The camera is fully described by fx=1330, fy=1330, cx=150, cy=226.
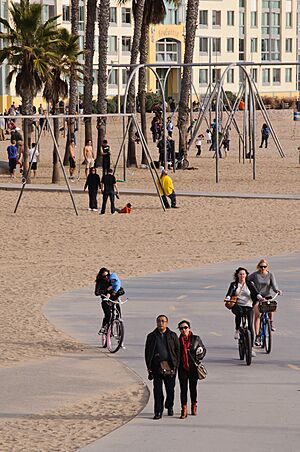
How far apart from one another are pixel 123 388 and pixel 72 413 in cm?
123

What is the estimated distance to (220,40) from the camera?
110438mm

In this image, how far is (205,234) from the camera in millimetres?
29828

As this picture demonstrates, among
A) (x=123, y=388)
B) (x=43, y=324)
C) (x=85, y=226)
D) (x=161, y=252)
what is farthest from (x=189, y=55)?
(x=123, y=388)

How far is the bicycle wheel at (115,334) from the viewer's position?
16.4 meters

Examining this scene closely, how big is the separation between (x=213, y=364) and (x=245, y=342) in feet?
1.54

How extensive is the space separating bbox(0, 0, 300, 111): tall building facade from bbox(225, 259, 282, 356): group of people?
77.8m

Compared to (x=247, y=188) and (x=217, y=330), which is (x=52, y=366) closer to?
(x=217, y=330)

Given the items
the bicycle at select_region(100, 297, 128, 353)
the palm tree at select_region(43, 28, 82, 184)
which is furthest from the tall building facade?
the bicycle at select_region(100, 297, 128, 353)

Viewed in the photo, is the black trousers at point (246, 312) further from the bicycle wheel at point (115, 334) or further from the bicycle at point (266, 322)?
the bicycle wheel at point (115, 334)

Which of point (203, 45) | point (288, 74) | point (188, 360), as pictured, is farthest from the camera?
point (288, 74)

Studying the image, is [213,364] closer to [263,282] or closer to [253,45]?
[263,282]

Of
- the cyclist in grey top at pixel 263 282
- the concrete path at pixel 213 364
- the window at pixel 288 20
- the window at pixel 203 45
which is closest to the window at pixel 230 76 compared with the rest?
the window at pixel 203 45

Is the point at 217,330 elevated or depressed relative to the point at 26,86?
depressed

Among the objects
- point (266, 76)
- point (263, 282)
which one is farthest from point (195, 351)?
point (266, 76)
